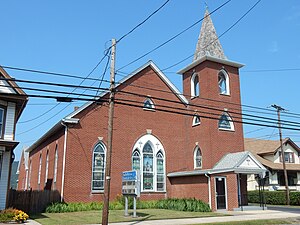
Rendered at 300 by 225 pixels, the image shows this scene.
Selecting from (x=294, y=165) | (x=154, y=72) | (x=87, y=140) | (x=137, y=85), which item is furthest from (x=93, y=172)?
(x=294, y=165)

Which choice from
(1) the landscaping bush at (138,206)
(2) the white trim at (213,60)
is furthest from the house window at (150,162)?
(2) the white trim at (213,60)

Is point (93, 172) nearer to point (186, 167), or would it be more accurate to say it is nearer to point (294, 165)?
point (186, 167)

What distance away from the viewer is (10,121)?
68.0 ft

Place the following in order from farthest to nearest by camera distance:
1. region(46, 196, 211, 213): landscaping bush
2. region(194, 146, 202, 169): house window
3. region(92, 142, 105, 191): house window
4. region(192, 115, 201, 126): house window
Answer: region(192, 115, 201, 126): house window < region(194, 146, 202, 169): house window < region(92, 142, 105, 191): house window < region(46, 196, 211, 213): landscaping bush

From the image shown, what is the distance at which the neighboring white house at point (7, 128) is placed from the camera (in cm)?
1980

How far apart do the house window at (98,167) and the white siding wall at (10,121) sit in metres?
7.58

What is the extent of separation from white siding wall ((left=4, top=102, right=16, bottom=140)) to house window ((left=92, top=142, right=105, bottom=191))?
7.58 meters

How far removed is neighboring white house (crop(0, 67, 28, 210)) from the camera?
19797mm

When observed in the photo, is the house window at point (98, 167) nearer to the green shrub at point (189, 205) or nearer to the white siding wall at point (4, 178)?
the green shrub at point (189, 205)

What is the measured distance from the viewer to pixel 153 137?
29.8 metres

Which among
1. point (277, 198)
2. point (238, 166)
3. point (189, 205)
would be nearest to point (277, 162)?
point (277, 198)

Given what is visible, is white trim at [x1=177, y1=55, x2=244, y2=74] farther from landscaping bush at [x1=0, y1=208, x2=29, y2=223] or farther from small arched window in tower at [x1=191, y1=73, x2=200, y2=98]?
landscaping bush at [x1=0, y1=208, x2=29, y2=223]

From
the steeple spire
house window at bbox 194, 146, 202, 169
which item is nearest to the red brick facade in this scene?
house window at bbox 194, 146, 202, 169

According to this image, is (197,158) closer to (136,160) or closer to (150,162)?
(150,162)
